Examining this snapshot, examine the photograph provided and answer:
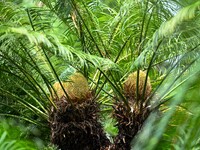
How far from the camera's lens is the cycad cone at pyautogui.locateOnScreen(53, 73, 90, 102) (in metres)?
2.94

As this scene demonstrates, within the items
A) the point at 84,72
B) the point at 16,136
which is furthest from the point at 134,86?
the point at 16,136

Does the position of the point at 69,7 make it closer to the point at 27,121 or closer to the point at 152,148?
the point at 27,121

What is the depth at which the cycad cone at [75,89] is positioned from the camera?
2.94 m

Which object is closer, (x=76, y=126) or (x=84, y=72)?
(x=76, y=126)

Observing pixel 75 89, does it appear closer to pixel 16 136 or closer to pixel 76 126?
pixel 76 126

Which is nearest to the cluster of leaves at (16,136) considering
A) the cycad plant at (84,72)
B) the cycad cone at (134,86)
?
the cycad plant at (84,72)

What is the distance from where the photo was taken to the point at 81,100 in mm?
2955

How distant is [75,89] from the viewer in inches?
116

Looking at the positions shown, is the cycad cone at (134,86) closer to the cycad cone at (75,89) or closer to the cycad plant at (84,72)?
the cycad plant at (84,72)

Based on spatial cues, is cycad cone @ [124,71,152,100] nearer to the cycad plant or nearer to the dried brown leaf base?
the cycad plant

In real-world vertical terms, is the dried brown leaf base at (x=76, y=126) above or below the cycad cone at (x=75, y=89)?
below

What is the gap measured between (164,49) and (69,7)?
24.5 inches

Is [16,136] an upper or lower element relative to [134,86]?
lower

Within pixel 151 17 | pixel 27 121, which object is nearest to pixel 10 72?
pixel 27 121
